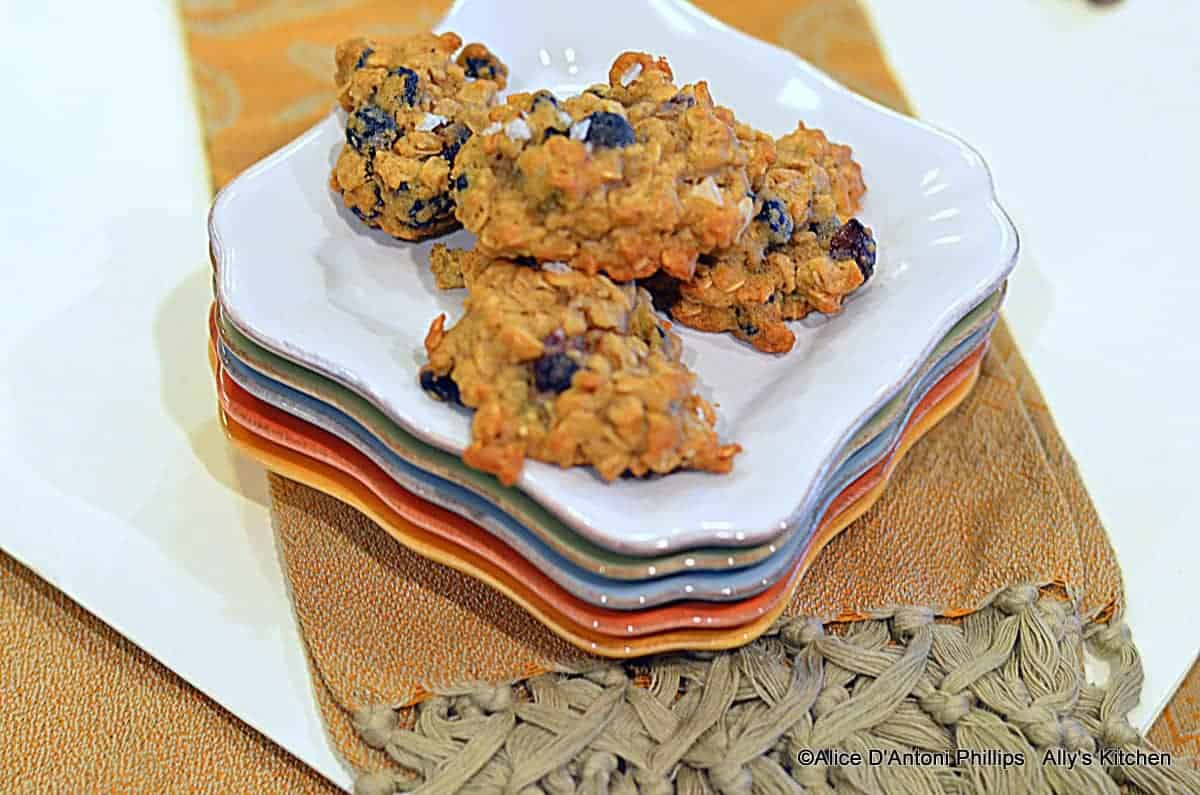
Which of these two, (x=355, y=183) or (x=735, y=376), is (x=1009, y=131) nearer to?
(x=735, y=376)

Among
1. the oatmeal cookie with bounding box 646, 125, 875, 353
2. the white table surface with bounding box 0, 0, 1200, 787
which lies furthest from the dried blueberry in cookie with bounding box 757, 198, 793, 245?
the white table surface with bounding box 0, 0, 1200, 787

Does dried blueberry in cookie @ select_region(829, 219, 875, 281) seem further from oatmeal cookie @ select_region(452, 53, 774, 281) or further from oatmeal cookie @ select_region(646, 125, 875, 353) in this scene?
oatmeal cookie @ select_region(452, 53, 774, 281)

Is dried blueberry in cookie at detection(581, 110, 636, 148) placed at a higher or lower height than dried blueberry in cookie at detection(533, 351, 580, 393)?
higher

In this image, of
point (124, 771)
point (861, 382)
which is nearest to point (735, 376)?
point (861, 382)

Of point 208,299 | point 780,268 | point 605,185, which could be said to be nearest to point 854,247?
point 780,268

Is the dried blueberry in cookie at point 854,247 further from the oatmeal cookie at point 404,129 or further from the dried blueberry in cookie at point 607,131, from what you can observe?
the oatmeal cookie at point 404,129

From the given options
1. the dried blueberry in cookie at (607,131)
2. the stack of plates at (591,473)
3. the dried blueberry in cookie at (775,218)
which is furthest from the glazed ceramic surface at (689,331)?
the dried blueberry in cookie at (607,131)
